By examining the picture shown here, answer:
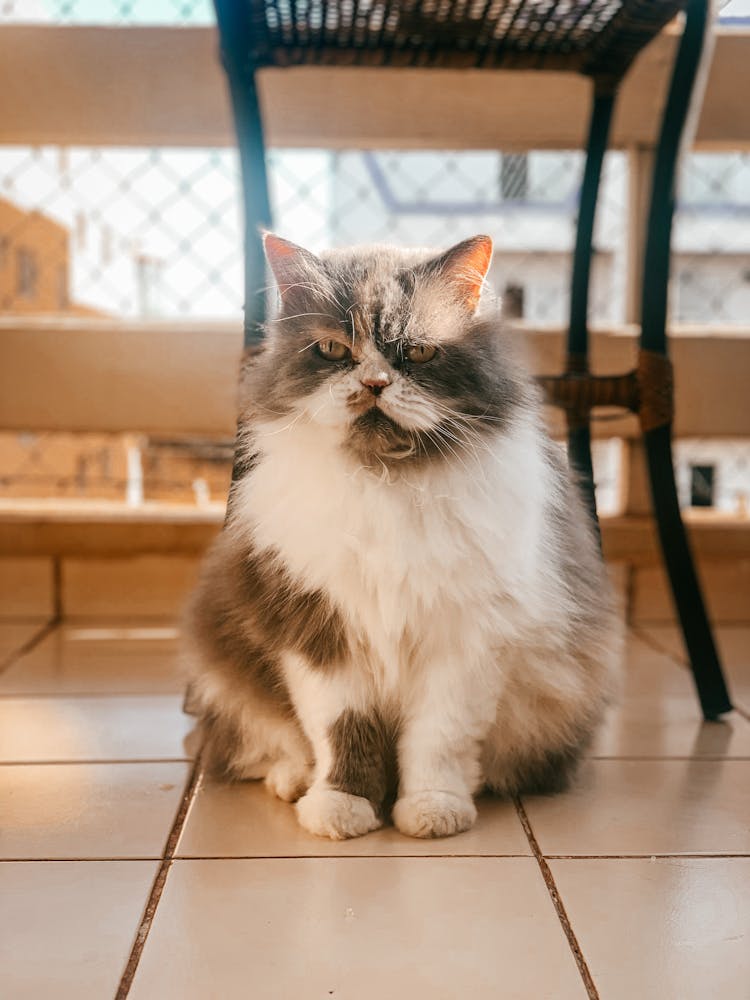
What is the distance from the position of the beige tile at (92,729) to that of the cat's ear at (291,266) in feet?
2.25

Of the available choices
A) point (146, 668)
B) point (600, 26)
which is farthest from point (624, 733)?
point (600, 26)

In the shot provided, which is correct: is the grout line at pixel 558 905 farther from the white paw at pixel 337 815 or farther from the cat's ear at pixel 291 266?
the cat's ear at pixel 291 266

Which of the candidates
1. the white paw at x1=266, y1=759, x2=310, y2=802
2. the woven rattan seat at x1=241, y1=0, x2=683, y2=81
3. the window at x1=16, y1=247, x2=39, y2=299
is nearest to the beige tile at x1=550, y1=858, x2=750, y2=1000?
the white paw at x1=266, y1=759, x2=310, y2=802

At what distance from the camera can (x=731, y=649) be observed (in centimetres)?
197

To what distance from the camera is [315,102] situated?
2121 mm

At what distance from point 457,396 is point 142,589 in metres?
1.40

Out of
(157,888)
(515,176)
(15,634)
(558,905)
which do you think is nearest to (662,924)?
(558,905)

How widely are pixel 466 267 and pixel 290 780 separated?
0.66m

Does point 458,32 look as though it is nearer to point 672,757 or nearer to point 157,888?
point 672,757

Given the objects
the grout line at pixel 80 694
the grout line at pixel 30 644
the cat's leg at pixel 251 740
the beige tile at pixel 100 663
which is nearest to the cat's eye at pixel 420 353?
the cat's leg at pixel 251 740

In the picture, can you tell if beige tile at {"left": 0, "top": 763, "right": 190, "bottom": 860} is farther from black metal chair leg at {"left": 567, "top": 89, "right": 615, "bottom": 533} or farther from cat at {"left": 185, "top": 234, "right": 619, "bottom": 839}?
black metal chair leg at {"left": 567, "top": 89, "right": 615, "bottom": 533}

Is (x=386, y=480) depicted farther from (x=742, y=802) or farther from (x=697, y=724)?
(x=697, y=724)

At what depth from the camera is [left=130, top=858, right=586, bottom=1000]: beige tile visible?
2.56ft

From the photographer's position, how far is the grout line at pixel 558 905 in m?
0.79
